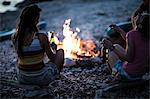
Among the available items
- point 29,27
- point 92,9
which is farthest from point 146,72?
point 92,9

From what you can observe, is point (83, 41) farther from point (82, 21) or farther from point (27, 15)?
point (27, 15)

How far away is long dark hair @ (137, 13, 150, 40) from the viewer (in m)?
6.69

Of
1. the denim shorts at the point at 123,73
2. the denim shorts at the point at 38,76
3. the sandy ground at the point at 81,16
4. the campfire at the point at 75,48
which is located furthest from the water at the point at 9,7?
the denim shorts at the point at 123,73

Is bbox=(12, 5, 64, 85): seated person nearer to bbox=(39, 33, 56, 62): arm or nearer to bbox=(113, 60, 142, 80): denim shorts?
bbox=(39, 33, 56, 62): arm

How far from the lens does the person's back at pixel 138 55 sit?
22.1 feet

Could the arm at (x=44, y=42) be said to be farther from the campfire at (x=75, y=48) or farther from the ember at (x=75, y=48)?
the ember at (x=75, y=48)

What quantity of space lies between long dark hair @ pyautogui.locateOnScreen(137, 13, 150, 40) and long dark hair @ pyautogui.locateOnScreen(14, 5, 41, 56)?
1644 mm

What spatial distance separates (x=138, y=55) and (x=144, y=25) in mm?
499

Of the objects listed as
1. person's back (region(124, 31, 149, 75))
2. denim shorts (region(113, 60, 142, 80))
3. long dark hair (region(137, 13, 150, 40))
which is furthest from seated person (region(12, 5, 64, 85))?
long dark hair (region(137, 13, 150, 40))

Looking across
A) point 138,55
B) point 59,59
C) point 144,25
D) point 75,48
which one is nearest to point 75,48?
point 75,48

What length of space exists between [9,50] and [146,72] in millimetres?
5300

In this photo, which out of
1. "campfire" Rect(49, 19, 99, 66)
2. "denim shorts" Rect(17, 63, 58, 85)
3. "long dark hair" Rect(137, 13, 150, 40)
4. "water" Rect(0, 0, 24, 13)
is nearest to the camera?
"long dark hair" Rect(137, 13, 150, 40)

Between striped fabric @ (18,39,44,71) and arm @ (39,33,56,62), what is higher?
arm @ (39,33,56,62)

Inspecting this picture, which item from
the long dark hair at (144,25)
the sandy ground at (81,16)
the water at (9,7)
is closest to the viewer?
the long dark hair at (144,25)
